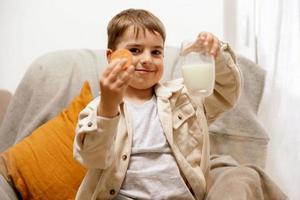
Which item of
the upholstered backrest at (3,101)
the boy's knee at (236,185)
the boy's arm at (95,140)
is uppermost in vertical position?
the boy's arm at (95,140)

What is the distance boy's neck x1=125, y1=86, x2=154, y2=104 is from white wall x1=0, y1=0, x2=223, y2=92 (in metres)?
0.72

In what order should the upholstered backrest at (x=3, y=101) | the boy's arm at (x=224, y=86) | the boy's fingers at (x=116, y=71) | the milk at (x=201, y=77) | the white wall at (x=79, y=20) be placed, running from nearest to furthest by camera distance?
the boy's fingers at (x=116, y=71), the milk at (x=201, y=77), the boy's arm at (x=224, y=86), the upholstered backrest at (x=3, y=101), the white wall at (x=79, y=20)

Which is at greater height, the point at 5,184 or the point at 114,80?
the point at 114,80

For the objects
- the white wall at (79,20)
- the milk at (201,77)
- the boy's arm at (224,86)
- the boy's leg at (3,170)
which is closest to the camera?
the milk at (201,77)

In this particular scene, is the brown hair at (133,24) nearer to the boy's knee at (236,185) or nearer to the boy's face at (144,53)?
the boy's face at (144,53)

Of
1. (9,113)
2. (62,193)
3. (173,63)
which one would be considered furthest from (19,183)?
(173,63)

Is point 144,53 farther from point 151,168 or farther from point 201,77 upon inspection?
→ point 151,168

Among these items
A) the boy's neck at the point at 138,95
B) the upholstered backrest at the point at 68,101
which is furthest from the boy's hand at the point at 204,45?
the upholstered backrest at the point at 68,101

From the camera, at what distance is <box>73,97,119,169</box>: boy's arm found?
3.07ft

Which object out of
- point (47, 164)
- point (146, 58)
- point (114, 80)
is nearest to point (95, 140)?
point (114, 80)

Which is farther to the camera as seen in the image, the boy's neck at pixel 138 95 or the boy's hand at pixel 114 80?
the boy's neck at pixel 138 95

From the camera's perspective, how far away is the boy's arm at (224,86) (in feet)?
3.66

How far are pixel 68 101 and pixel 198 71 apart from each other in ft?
2.05

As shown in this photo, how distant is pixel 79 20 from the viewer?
6.25 feet
